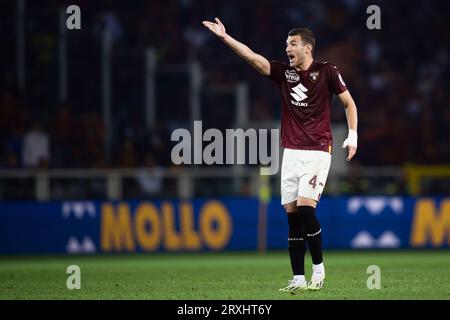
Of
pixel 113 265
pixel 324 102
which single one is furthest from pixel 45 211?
pixel 324 102

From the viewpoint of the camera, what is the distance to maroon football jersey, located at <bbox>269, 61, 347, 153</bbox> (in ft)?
31.4

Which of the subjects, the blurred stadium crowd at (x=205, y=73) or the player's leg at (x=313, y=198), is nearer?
the player's leg at (x=313, y=198)

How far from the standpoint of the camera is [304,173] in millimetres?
9508

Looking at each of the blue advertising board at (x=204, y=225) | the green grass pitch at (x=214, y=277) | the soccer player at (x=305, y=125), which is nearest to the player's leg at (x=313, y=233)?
the soccer player at (x=305, y=125)

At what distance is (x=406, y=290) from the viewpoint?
31.5 ft

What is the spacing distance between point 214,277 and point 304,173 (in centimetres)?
268

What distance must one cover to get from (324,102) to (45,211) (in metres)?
9.72

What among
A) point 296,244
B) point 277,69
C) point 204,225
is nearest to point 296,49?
point 277,69

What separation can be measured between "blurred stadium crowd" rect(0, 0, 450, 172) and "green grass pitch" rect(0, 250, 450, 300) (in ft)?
9.48

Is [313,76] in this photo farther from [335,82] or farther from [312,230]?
[312,230]

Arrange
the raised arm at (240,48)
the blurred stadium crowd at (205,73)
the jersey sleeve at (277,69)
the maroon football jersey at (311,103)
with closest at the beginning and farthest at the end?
the raised arm at (240,48) → the maroon football jersey at (311,103) → the jersey sleeve at (277,69) → the blurred stadium crowd at (205,73)

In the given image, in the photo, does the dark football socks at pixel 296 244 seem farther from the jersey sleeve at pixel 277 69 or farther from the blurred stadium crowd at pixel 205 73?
the blurred stadium crowd at pixel 205 73

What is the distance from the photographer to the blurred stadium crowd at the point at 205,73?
19328 millimetres

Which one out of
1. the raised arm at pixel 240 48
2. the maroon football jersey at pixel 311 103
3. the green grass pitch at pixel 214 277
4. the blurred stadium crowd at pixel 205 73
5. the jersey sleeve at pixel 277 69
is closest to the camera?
the green grass pitch at pixel 214 277
